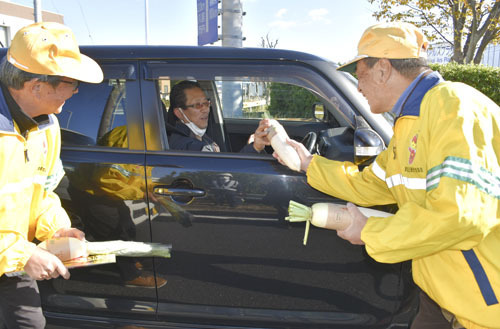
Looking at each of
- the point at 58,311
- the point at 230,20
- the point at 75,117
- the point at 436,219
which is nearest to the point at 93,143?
the point at 75,117

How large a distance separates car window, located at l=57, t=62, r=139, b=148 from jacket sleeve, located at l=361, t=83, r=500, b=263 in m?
1.45

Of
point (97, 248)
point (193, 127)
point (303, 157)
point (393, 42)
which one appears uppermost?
point (393, 42)

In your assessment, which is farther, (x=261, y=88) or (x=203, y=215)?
(x=261, y=88)

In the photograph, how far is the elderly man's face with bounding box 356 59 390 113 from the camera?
1.54 meters

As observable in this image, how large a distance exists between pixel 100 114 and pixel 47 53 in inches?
26.0

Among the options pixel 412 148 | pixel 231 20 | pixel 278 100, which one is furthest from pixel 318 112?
pixel 231 20

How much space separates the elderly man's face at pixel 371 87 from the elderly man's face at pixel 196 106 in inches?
52.7

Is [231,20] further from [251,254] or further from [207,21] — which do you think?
[251,254]

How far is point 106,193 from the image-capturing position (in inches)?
77.5

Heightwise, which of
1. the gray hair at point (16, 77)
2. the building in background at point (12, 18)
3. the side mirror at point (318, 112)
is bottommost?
the side mirror at point (318, 112)

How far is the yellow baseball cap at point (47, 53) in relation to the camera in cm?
145

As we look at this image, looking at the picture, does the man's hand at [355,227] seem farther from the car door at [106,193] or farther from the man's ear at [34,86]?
the man's ear at [34,86]

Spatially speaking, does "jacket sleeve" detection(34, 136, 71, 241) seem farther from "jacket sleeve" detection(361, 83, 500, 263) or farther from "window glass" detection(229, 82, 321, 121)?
"jacket sleeve" detection(361, 83, 500, 263)

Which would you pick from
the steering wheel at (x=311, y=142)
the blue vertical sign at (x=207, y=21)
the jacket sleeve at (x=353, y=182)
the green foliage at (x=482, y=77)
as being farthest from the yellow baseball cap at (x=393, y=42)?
the green foliage at (x=482, y=77)
